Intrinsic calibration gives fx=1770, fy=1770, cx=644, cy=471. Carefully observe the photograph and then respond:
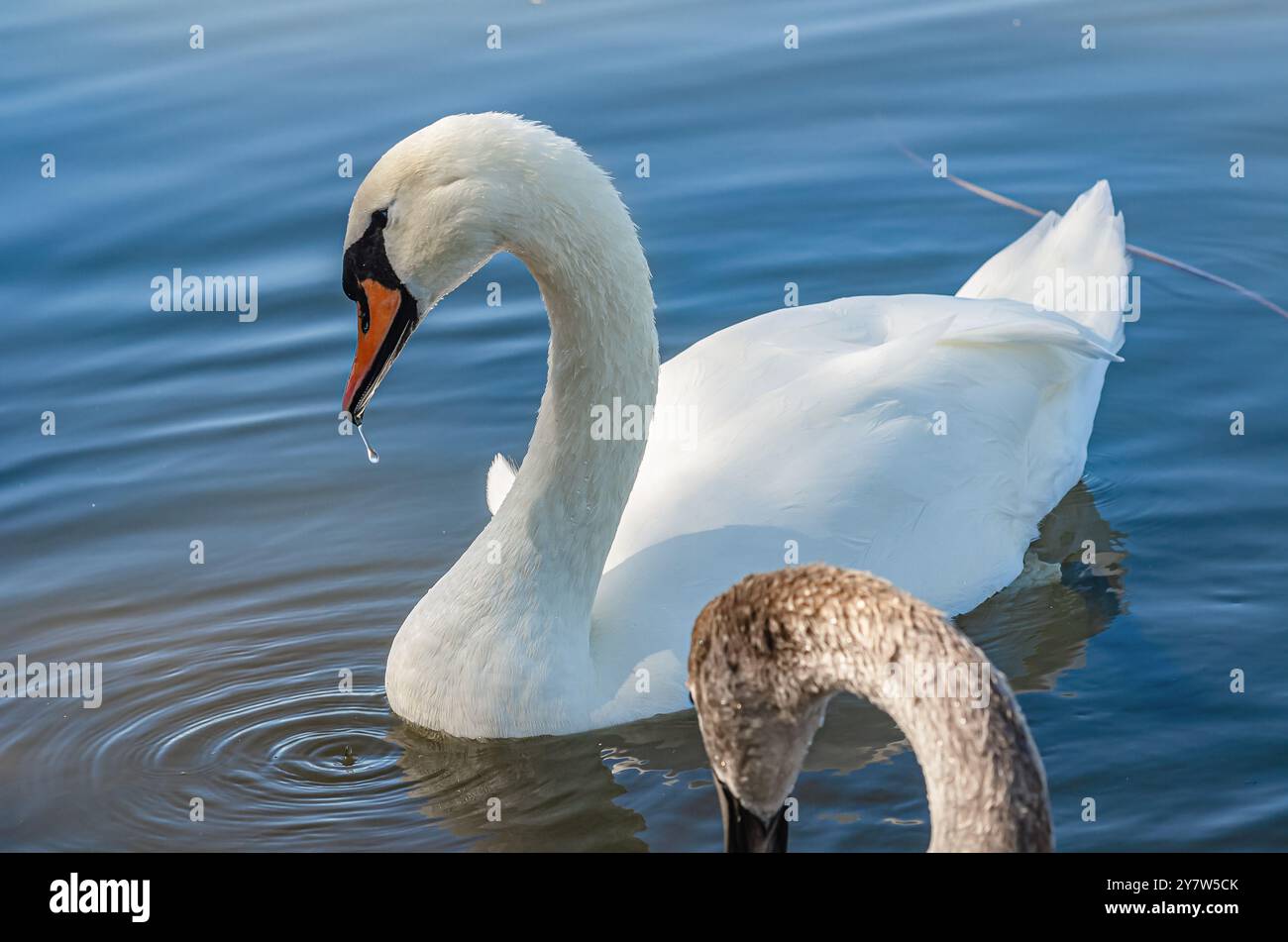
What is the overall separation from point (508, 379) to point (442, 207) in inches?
128

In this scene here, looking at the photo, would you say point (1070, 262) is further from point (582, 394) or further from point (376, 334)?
point (376, 334)

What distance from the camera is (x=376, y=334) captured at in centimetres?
541

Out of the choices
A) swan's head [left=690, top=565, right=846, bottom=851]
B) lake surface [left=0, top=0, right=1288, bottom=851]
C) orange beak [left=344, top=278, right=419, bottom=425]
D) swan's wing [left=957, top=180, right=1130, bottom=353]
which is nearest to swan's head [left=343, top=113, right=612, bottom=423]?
orange beak [left=344, top=278, right=419, bottom=425]

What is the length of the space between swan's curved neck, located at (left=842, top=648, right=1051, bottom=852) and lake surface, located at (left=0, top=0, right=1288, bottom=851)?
1.61m

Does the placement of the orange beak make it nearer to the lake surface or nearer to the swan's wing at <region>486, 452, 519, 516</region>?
the lake surface

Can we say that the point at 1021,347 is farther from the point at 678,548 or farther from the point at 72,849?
the point at 72,849

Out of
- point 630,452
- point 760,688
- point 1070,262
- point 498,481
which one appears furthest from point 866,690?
point 1070,262

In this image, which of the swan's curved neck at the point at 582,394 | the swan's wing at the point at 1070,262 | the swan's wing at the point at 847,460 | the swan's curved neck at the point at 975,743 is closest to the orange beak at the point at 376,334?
the swan's curved neck at the point at 582,394

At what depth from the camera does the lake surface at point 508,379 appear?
5.38 m

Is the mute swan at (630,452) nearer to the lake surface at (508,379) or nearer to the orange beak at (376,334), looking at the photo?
the orange beak at (376,334)

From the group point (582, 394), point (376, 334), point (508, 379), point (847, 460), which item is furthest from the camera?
point (508, 379)

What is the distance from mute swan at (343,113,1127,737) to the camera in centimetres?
527
